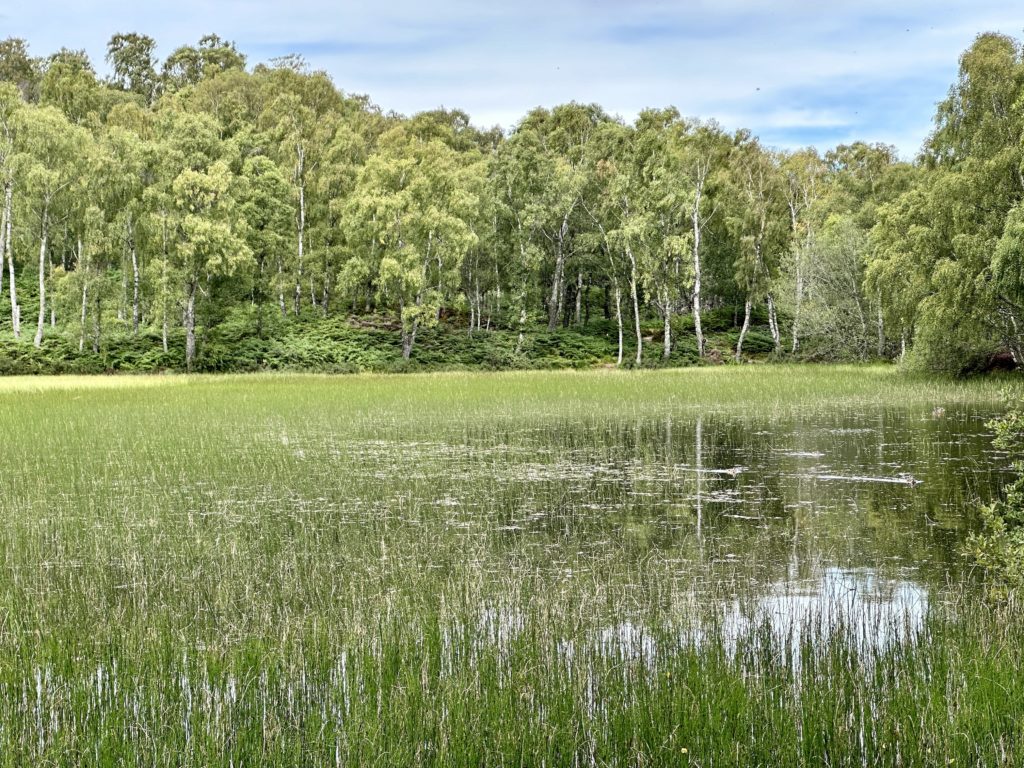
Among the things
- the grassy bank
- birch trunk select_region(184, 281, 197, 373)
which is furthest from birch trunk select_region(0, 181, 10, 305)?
birch trunk select_region(184, 281, 197, 373)

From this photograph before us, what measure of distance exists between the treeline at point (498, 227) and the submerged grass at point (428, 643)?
30157mm

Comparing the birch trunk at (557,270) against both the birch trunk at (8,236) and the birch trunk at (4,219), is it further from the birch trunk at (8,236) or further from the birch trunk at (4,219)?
the birch trunk at (4,219)

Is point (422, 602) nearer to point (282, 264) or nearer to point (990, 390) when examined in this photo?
point (990, 390)

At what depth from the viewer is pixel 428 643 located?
24.1 ft

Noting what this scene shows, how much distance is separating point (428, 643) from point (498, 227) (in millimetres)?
59810

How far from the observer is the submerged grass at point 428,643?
566 cm

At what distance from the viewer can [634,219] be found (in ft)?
190

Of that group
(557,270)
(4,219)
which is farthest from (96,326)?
(557,270)

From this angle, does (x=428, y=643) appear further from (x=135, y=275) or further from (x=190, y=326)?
(x=135, y=275)

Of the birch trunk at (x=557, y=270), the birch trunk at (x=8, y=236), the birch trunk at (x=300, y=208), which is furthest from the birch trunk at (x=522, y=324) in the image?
the birch trunk at (x=8, y=236)

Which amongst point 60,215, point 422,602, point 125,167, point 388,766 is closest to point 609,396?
point 422,602

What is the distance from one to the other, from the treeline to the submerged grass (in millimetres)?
30157

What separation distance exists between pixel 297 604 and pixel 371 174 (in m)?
51.9

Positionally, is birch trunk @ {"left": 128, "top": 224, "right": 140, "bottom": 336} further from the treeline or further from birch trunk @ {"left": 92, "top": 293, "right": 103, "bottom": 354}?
birch trunk @ {"left": 92, "top": 293, "right": 103, "bottom": 354}
